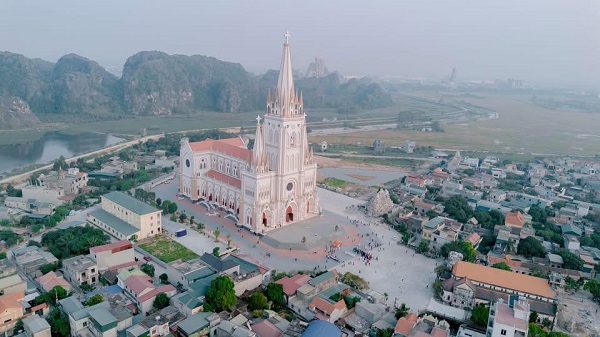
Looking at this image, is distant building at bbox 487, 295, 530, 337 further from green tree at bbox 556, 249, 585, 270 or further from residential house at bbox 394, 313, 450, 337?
green tree at bbox 556, 249, 585, 270

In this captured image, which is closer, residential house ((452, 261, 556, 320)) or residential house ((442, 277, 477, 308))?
residential house ((452, 261, 556, 320))

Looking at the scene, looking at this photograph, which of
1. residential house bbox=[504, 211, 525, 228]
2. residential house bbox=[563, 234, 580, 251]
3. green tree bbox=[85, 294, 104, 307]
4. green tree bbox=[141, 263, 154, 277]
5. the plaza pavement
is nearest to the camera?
green tree bbox=[85, 294, 104, 307]

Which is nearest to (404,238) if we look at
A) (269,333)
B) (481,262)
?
(481,262)

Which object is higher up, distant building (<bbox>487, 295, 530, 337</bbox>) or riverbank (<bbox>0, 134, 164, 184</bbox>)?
distant building (<bbox>487, 295, 530, 337</bbox>)

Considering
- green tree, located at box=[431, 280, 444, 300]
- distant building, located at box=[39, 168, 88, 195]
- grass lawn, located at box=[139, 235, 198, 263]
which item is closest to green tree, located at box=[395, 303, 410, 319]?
green tree, located at box=[431, 280, 444, 300]

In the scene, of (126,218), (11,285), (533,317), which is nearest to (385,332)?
(533,317)

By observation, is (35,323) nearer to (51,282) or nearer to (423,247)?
(51,282)

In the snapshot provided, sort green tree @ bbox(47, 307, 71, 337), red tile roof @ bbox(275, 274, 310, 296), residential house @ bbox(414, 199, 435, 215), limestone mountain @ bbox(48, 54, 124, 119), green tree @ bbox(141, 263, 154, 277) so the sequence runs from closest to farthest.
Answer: green tree @ bbox(47, 307, 71, 337), red tile roof @ bbox(275, 274, 310, 296), green tree @ bbox(141, 263, 154, 277), residential house @ bbox(414, 199, 435, 215), limestone mountain @ bbox(48, 54, 124, 119)
